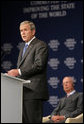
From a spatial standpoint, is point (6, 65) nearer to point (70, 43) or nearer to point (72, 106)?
point (70, 43)

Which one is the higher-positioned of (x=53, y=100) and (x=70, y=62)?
(x=70, y=62)

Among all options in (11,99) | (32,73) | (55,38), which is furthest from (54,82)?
(11,99)

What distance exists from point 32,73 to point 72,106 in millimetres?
2939

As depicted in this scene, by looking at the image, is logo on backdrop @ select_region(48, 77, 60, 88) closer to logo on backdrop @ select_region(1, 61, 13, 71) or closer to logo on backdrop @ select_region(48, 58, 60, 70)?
logo on backdrop @ select_region(48, 58, 60, 70)

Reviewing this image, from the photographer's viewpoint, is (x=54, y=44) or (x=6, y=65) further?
(x=6, y=65)

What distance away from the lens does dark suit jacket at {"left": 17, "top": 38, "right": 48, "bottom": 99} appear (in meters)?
4.25

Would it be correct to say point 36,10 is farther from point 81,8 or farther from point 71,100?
point 71,100

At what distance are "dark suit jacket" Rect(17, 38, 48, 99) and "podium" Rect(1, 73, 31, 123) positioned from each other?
24 centimetres

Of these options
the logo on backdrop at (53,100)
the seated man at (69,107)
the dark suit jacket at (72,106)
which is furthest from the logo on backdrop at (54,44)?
the dark suit jacket at (72,106)

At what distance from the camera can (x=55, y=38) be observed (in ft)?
30.4

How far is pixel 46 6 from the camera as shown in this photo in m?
9.49

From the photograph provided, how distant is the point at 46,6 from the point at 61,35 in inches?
31.9

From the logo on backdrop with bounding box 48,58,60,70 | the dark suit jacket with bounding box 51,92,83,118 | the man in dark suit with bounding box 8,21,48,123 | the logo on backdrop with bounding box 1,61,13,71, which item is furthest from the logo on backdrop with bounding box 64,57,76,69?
the man in dark suit with bounding box 8,21,48,123

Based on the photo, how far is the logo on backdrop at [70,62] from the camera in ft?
29.6
